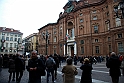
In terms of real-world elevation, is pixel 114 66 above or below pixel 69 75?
above

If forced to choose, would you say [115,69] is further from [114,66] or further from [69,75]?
[69,75]

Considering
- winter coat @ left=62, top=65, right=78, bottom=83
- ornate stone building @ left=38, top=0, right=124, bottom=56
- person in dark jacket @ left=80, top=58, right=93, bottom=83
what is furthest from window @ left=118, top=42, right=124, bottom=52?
winter coat @ left=62, top=65, right=78, bottom=83

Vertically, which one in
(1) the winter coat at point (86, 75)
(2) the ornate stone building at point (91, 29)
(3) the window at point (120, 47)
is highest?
(2) the ornate stone building at point (91, 29)

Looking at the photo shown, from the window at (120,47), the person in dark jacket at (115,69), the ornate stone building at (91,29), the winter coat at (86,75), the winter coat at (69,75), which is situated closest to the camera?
the winter coat at (69,75)

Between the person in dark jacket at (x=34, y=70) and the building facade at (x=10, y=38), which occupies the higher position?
the building facade at (x=10, y=38)

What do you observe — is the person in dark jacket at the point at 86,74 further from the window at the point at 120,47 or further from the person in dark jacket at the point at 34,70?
the window at the point at 120,47

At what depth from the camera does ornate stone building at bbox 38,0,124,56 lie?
117 feet

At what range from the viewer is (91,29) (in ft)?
144

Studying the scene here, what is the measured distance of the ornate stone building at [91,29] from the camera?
35.6m

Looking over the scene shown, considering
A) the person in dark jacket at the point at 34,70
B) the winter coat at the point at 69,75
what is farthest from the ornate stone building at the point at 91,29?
the person in dark jacket at the point at 34,70

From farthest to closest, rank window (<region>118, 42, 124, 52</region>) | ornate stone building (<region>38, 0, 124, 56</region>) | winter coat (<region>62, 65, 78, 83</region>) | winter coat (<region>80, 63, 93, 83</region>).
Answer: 1. ornate stone building (<region>38, 0, 124, 56</region>)
2. window (<region>118, 42, 124, 52</region>)
3. winter coat (<region>80, 63, 93, 83</region>)
4. winter coat (<region>62, 65, 78, 83</region>)

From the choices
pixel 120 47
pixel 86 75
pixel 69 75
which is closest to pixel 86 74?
pixel 86 75

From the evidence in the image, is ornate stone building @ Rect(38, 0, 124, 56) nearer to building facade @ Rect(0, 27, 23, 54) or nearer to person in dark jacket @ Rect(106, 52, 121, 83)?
person in dark jacket @ Rect(106, 52, 121, 83)

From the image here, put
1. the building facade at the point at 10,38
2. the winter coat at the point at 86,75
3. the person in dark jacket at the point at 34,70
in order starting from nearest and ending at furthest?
the person in dark jacket at the point at 34,70
the winter coat at the point at 86,75
the building facade at the point at 10,38
